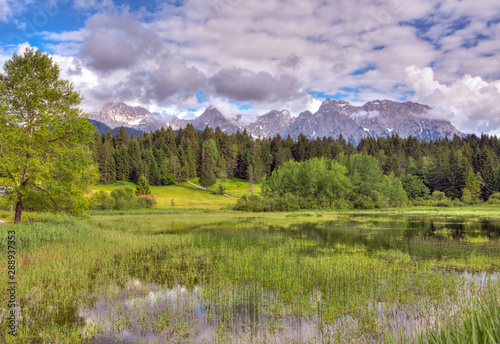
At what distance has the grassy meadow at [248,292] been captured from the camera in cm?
865

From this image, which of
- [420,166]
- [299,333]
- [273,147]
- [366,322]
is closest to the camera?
[299,333]

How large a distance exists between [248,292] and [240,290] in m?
0.40

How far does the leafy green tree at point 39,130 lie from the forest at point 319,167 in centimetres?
5102

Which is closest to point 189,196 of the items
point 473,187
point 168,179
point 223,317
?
point 168,179

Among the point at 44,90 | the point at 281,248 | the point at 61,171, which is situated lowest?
the point at 281,248

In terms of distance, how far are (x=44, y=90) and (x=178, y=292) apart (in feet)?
67.1

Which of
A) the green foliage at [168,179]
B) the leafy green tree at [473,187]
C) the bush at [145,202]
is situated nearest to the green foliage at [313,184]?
the bush at [145,202]

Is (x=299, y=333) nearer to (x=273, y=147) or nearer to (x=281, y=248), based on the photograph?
(x=281, y=248)

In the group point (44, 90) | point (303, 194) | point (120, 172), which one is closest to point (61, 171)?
point (44, 90)

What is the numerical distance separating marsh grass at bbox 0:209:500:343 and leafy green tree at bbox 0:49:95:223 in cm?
363

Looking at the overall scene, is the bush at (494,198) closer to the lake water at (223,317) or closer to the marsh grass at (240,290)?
the marsh grass at (240,290)

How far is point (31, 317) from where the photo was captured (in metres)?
9.70

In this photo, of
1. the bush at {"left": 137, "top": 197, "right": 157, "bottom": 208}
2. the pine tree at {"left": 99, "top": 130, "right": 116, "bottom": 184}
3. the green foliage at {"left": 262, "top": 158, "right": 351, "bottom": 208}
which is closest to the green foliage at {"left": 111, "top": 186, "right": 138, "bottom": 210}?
the bush at {"left": 137, "top": 197, "right": 157, "bottom": 208}

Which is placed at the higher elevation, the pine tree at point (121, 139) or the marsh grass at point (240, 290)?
the pine tree at point (121, 139)
